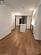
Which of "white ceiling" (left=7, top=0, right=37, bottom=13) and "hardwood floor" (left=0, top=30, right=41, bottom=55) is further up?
"white ceiling" (left=7, top=0, right=37, bottom=13)

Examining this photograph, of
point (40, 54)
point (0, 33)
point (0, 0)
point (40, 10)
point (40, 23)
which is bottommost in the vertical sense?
point (40, 54)

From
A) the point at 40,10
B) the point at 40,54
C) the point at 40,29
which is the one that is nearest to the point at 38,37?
the point at 40,29

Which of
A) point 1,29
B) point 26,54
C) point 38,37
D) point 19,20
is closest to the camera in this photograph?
point 26,54

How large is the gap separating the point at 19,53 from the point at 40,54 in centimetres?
78

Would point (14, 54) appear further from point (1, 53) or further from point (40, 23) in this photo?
point (40, 23)

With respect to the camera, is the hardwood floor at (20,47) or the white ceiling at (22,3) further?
the white ceiling at (22,3)

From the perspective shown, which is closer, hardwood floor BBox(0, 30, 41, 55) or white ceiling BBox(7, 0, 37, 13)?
hardwood floor BBox(0, 30, 41, 55)

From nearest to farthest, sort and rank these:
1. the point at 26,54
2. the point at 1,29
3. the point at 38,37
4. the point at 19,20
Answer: the point at 26,54
the point at 38,37
the point at 1,29
the point at 19,20

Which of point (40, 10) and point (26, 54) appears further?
point (40, 10)

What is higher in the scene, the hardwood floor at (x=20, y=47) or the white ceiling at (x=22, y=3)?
the white ceiling at (x=22, y=3)

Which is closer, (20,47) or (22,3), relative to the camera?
(20,47)

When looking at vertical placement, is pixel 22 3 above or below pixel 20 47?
above

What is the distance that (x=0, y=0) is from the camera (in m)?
5.17

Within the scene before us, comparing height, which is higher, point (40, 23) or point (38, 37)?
point (40, 23)
